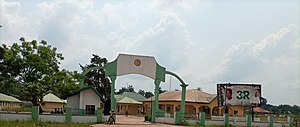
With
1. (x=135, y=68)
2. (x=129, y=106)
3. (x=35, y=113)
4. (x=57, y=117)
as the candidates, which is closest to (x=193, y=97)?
(x=129, y=106)

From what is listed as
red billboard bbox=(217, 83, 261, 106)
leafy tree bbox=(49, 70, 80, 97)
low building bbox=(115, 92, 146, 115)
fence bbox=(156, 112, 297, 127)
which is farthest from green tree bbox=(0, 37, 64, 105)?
low building bbox=(115, 92, 146, 115)

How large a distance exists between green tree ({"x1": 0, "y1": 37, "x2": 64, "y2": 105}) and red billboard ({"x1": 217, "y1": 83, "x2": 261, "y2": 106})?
46.9 ft

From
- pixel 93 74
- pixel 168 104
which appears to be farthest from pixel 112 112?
pixel 93 74

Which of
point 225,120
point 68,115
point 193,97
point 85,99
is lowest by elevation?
point 225,120

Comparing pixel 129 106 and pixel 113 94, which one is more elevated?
pixel 113 94

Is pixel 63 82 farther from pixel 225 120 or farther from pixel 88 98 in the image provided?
pixel 225 120

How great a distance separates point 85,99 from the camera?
A: 106 ft

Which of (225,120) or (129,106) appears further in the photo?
(129,106)

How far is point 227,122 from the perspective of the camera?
33.0 metres

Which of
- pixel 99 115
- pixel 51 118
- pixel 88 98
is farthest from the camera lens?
pixel 88 98

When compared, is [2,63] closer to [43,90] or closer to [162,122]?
[43,90]

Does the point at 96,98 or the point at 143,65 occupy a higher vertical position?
the point at 143,65

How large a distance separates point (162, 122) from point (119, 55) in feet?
20.1

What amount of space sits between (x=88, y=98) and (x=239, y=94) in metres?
12.9
